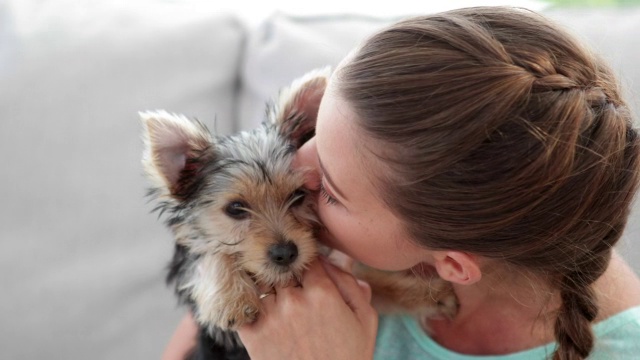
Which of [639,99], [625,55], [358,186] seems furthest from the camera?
[625,55]

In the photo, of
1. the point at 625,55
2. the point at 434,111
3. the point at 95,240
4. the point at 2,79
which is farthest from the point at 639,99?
the point at 2,79

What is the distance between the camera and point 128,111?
213cm

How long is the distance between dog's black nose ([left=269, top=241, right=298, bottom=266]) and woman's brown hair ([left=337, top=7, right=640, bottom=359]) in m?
0.27

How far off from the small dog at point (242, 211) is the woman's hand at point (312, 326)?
30 millimetres

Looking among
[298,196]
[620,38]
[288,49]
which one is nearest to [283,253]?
[298,196]

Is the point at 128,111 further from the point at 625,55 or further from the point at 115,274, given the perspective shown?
the point at 625,55

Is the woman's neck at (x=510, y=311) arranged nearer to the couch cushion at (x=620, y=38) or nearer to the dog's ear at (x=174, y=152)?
the couch cushion at (x=620, y=38)

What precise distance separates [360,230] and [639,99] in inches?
29.7

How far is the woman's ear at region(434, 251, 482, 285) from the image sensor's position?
125cm

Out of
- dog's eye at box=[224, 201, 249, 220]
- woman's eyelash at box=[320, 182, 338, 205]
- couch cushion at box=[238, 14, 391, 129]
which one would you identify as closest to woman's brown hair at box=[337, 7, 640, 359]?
woman's eyelash at box=[320, 182, 338, 205]

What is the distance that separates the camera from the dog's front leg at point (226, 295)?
143 cm

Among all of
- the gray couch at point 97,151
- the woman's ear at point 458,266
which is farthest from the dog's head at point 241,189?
the gray couch at point 97,151

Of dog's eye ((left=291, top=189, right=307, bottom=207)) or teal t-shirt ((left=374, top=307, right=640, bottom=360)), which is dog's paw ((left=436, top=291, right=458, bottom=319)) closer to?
teal t-shirt ((left=374, top=307, right=640, bottom=360))

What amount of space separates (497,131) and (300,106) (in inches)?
22.4
